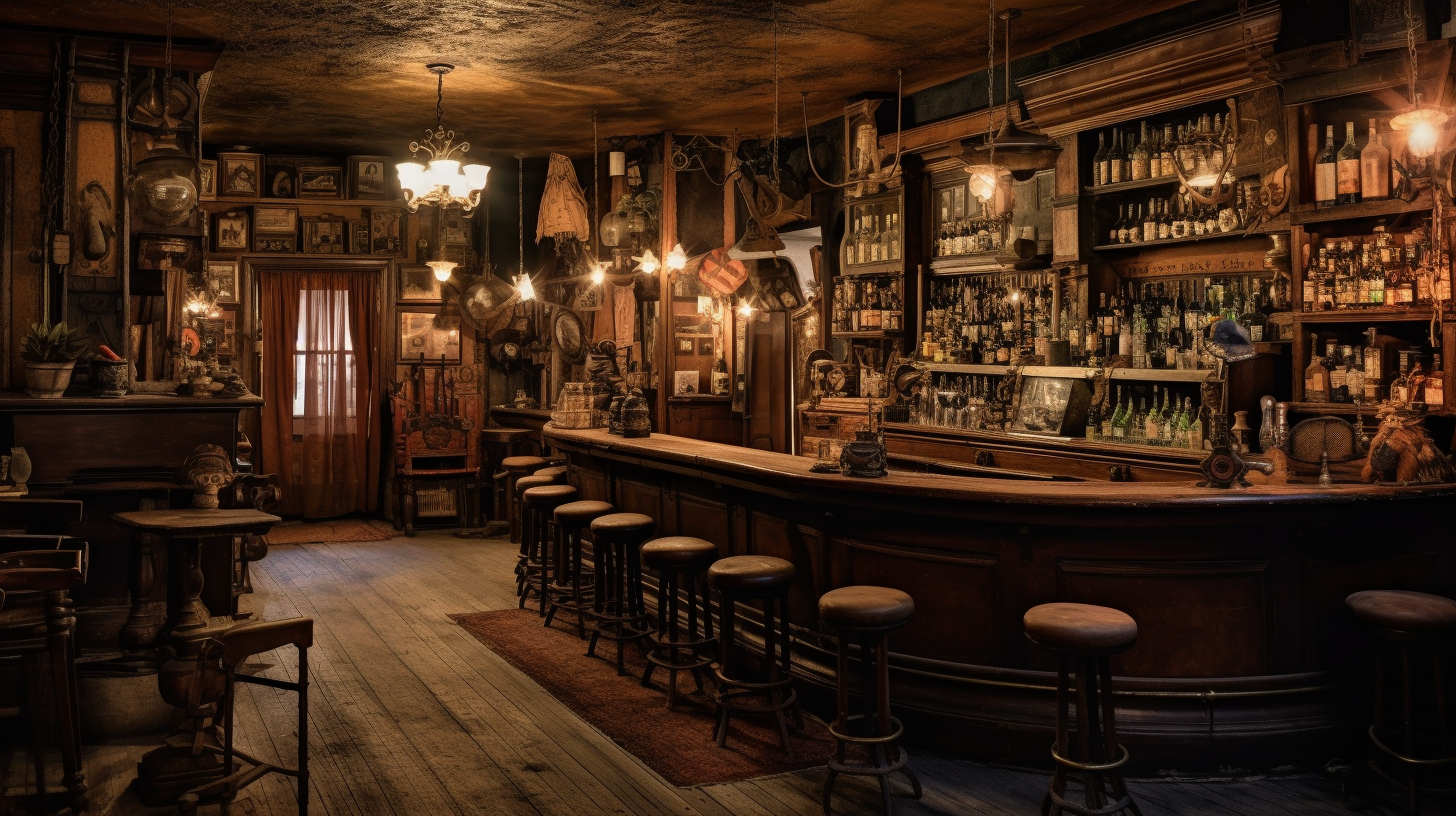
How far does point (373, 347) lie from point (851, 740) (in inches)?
330

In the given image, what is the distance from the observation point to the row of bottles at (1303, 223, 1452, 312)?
16.1ft

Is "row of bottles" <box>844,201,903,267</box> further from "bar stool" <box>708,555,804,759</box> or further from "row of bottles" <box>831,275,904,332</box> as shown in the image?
"bar stool" <box>708,555,804,759</box>

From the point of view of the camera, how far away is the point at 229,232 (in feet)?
35.1

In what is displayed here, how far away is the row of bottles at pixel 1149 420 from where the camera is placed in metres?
6.10

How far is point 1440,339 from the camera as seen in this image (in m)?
4.91

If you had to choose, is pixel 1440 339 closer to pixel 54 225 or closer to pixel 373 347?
pixel 54 225

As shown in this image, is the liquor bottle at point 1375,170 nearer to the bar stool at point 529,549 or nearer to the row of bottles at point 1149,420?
the row of bottles at point 1149,420

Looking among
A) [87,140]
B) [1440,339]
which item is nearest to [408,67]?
[87,140]

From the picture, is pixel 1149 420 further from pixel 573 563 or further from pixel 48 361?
pixel 48 361

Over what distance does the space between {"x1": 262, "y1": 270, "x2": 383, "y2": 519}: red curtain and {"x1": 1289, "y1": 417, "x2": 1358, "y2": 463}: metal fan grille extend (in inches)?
338

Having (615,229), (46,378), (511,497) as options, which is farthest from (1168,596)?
(511,497)

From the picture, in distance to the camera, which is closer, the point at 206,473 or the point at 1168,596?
the point at 1168,596

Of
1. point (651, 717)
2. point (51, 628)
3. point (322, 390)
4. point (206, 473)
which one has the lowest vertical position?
point (651, 717)

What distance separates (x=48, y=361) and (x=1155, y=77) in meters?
5.77
